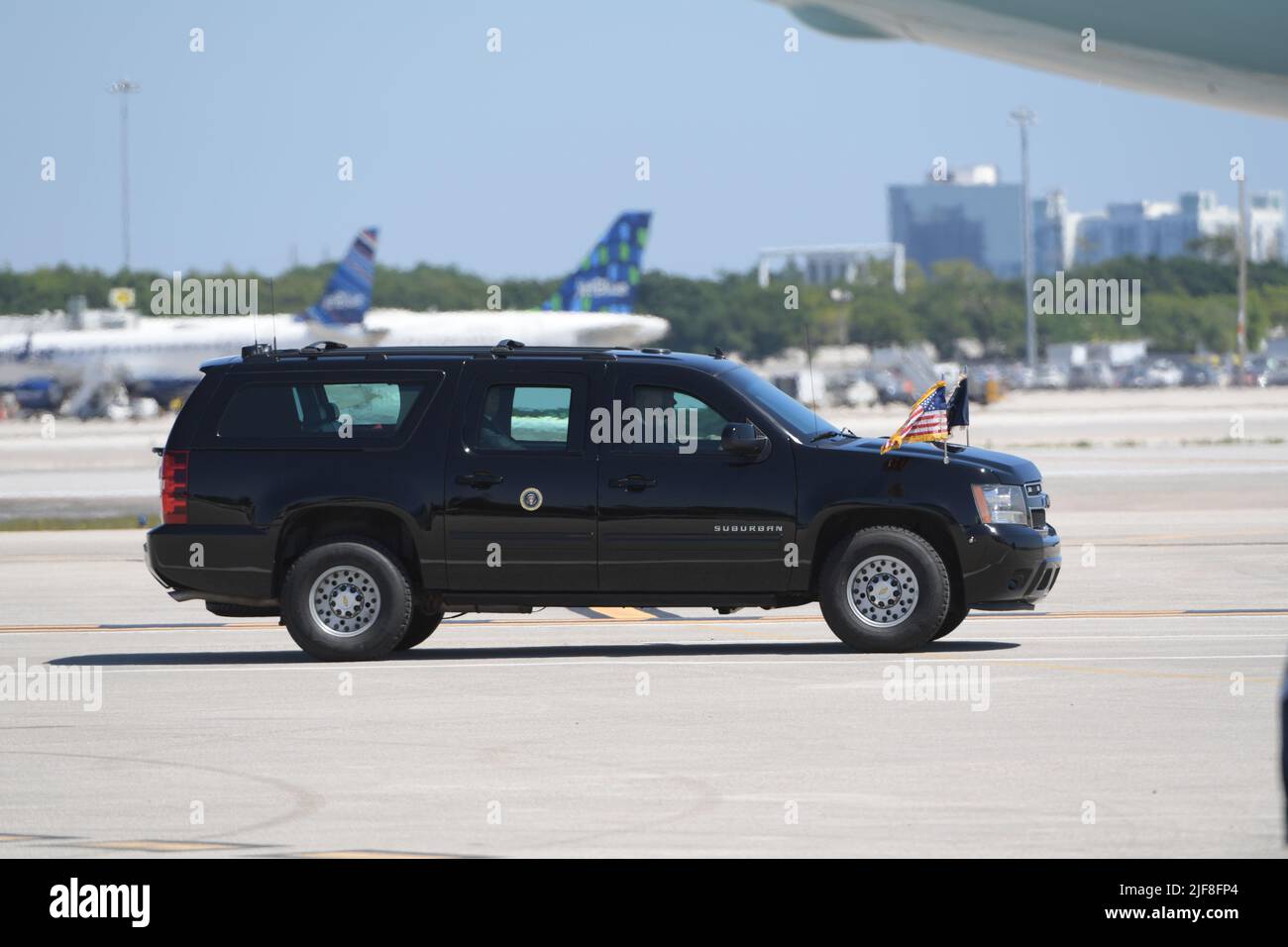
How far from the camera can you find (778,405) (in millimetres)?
12680

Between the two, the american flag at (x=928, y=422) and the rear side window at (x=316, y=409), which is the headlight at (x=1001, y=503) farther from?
the rear side window at (x=316, y=409)

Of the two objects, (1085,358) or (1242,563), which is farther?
(1085,358)

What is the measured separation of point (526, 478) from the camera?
12.3 metres

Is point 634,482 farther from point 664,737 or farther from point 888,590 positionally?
point 664,737

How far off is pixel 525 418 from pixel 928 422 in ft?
8.33

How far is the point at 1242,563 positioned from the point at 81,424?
6852cm

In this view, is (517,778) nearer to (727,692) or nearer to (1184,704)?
(727,692)

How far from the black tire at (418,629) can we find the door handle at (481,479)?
101 cm
